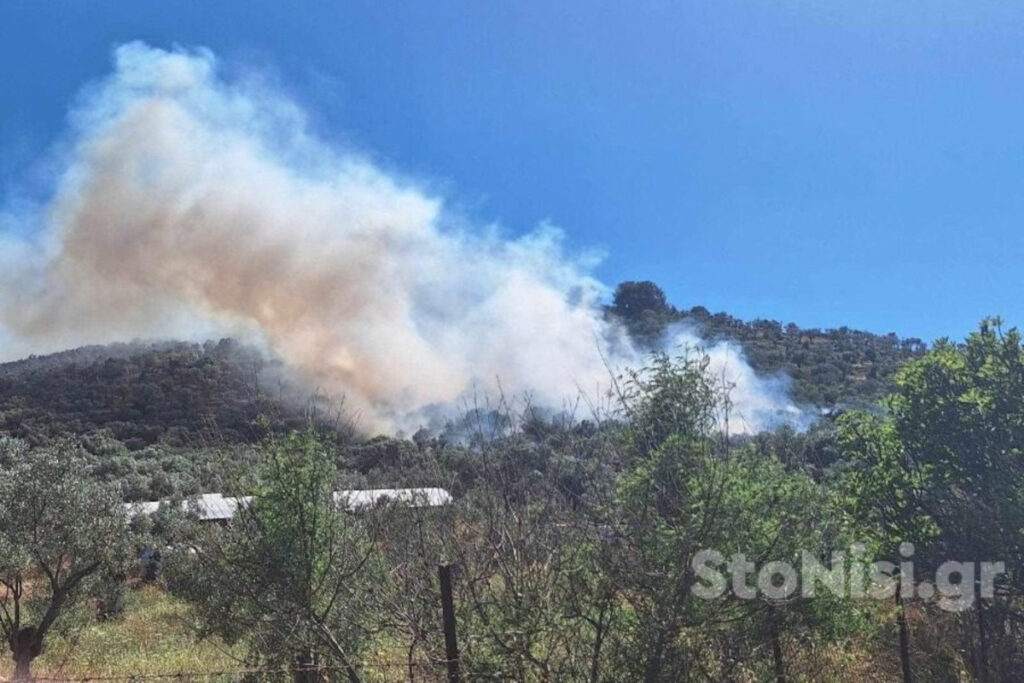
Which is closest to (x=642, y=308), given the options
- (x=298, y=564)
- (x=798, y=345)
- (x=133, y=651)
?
(x=798, y=345)

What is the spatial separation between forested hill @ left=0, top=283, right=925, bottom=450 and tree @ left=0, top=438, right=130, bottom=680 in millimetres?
28830

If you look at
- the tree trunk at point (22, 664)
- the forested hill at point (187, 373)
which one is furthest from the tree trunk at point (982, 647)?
the forested hill at point (187, 373)

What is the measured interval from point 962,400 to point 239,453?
855 cm

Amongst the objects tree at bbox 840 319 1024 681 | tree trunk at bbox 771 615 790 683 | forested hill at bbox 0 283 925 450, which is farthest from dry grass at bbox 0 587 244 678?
forested hill at bbox 0 283 925 450

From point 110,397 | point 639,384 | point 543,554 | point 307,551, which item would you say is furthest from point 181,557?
point 110,397

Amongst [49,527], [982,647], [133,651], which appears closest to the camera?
[982,647]

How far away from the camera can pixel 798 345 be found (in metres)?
85.5

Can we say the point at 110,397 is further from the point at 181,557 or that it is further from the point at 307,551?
the point at 307,551

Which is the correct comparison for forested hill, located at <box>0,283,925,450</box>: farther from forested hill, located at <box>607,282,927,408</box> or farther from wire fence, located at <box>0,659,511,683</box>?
wire fence, located at <box>0,659,511,683</box>

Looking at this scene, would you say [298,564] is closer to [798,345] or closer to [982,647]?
[982,647]

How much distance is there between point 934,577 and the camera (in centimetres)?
902

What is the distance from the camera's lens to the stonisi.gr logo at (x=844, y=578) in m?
5.55

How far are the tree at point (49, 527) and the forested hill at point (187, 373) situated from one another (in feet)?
94.6

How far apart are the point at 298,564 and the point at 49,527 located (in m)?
9.73
